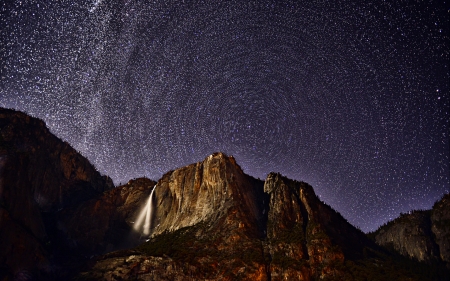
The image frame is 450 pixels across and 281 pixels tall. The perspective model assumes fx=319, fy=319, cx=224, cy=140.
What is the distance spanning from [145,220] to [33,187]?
1806 inches

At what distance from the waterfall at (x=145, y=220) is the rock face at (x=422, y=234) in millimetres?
121568

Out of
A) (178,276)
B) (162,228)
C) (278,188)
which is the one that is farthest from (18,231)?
(278,188)

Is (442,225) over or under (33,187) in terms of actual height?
over

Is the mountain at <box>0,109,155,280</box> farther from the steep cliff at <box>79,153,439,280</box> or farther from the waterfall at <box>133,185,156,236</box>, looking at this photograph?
the steep cliff at <box>79,153,439,280</box>

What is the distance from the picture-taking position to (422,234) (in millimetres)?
155250

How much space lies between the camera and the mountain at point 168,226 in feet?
284

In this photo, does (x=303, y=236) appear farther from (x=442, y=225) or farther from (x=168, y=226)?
(x=442, y=225)

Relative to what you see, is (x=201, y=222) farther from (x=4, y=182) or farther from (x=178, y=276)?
(x=4, y=182)

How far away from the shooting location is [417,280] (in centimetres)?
8575

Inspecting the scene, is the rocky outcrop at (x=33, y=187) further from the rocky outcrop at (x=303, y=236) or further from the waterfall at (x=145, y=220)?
the rocky outcrop at (x=303, y=236)

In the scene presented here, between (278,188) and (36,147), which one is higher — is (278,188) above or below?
below

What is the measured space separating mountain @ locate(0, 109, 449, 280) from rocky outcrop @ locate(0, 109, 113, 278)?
0.38 m

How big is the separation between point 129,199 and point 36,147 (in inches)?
1764

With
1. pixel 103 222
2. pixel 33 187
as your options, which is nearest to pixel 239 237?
pixel 103 222
